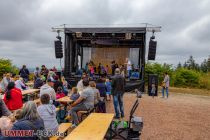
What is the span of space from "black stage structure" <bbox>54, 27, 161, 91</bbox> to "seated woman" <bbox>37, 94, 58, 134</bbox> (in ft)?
35.7

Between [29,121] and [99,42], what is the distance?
14.3 m

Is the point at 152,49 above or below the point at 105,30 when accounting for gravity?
below

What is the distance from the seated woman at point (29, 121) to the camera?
3162 mm

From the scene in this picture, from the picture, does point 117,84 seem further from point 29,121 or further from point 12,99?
point 29,121

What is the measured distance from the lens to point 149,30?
14.7 metres

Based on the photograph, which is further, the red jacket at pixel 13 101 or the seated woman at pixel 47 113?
the red jacket at pixel 13 101

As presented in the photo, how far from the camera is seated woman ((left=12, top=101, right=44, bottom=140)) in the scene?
124 inches

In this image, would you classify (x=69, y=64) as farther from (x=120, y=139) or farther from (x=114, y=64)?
(x=120, y=139)

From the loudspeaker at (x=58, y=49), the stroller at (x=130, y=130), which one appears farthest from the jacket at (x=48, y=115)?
the loudspeaker at (x=58, y=49)

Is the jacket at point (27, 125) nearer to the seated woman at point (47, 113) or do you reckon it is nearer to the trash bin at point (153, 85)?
the seated woman at point (47, 113)

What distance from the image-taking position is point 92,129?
13.8 feet

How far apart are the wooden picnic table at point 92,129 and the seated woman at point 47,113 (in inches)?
18.1

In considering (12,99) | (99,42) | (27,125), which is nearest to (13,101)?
(12,99)

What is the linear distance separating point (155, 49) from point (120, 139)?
33.1 feet
